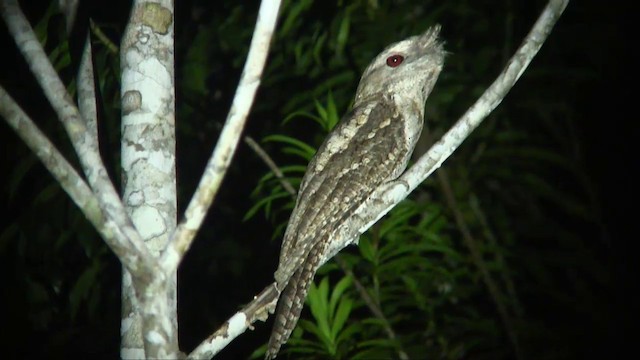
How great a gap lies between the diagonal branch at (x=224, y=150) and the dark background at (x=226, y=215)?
1.72 metres

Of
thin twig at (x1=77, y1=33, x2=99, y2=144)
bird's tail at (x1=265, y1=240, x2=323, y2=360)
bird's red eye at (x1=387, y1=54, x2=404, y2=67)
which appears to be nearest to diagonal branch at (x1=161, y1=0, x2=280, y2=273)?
thin twig at (x1=77, y1=33, x2=99, y2=144)

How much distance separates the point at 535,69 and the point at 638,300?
45.3 inches

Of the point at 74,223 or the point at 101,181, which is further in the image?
the point at 74,223

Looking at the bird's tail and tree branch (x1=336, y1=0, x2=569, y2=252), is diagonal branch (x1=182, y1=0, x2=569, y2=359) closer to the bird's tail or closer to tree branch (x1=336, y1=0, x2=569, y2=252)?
tree branch (x1=336, y1=0, x2=569, y2=252)

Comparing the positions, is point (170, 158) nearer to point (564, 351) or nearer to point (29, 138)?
point (29, 138)

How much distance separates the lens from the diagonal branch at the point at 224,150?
1.99m

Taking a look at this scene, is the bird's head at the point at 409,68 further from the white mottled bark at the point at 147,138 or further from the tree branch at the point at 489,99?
the white mottled bark at the point at 147,138

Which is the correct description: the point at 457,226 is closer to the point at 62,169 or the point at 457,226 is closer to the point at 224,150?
the point at 224,150

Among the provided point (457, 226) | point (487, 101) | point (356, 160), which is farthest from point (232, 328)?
point (457, 226)

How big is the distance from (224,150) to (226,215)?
249 centimetres

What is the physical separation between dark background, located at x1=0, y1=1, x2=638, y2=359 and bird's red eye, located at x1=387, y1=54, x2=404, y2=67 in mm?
538

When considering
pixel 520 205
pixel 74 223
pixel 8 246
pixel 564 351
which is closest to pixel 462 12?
pixel 520 205

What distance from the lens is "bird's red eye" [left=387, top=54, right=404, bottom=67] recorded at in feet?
11.8

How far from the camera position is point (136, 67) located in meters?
2.34
